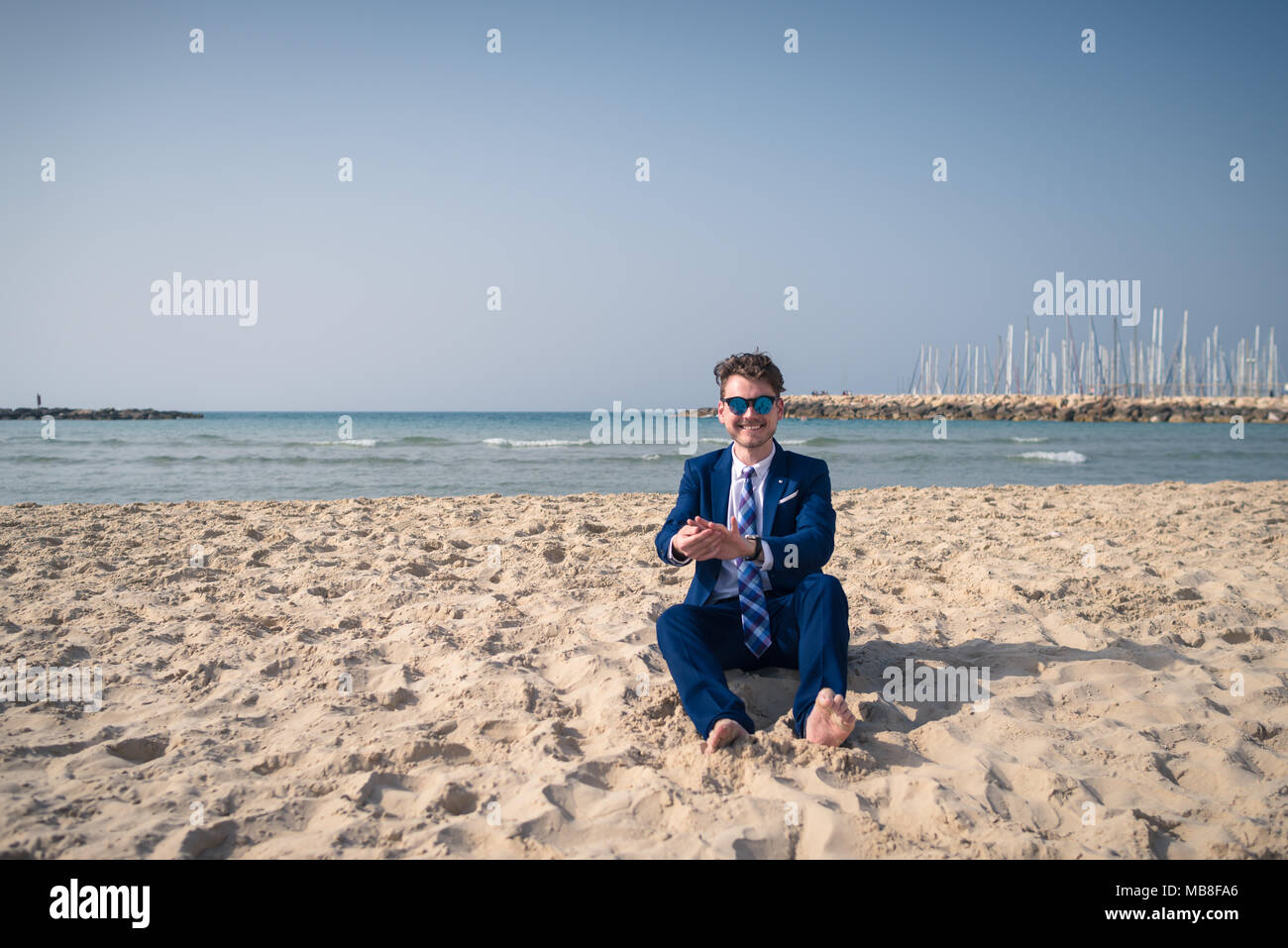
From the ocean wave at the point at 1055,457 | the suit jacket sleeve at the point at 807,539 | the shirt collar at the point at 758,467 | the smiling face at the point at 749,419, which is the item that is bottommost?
the ocean wave at the point at 1055,457

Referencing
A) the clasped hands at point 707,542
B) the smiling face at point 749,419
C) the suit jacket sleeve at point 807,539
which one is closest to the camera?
the clasped hands at point 707,542

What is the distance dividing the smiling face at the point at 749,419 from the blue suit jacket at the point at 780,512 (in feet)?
0.30

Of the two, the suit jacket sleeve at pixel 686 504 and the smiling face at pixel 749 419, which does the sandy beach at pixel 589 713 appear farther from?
the smiling face at pixel 749 419

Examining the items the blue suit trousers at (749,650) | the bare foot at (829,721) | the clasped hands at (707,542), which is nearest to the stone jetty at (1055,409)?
the blue suit trousers at (749,650)

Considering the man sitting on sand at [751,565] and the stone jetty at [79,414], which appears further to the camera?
the stone jetty at [79,414]

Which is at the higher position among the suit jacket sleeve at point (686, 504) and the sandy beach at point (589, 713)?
the suit jacket sleeve at point (686, 504)

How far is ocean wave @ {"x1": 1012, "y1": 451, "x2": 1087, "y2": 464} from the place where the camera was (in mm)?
18203

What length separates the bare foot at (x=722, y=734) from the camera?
2.67m

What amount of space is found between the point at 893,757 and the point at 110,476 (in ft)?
48.8

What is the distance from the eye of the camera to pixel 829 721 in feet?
8.74

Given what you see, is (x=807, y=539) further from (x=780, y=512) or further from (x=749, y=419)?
(x=749, y=419)

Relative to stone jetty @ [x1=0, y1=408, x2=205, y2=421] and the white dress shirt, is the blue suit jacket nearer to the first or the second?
the white dress shirt

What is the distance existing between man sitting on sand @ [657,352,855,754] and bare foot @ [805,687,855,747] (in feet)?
0.18
